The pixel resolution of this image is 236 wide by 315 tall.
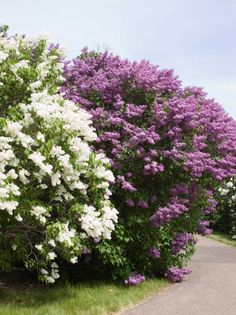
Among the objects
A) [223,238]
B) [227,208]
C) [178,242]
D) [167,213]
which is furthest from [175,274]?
[227,208]

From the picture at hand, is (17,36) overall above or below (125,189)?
above

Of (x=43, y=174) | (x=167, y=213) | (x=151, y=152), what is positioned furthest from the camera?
(x=167, y=213)

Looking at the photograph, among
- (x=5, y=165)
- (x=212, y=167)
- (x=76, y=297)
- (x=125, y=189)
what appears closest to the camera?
(x=5, y=165)

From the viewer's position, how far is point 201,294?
1073cm

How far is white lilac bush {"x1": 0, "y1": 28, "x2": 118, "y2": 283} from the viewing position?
7.81 m

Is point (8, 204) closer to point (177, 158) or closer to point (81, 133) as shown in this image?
point (81, 133)

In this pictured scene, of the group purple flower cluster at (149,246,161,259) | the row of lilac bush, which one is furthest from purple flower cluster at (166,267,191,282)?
purple flower cluster at (149,246,161,259)

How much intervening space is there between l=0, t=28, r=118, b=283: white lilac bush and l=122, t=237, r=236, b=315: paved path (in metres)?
1.84

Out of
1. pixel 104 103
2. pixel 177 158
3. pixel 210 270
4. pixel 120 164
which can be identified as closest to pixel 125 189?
pixel 120 164

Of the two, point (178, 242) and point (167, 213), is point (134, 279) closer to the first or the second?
point (167, 213)

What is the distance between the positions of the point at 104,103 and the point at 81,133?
10.5 feet

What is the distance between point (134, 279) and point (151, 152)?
8.26ft

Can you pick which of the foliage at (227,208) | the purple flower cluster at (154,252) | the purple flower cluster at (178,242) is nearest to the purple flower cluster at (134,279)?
the purple flower cluster at (154,252)

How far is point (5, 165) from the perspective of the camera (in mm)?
7715
